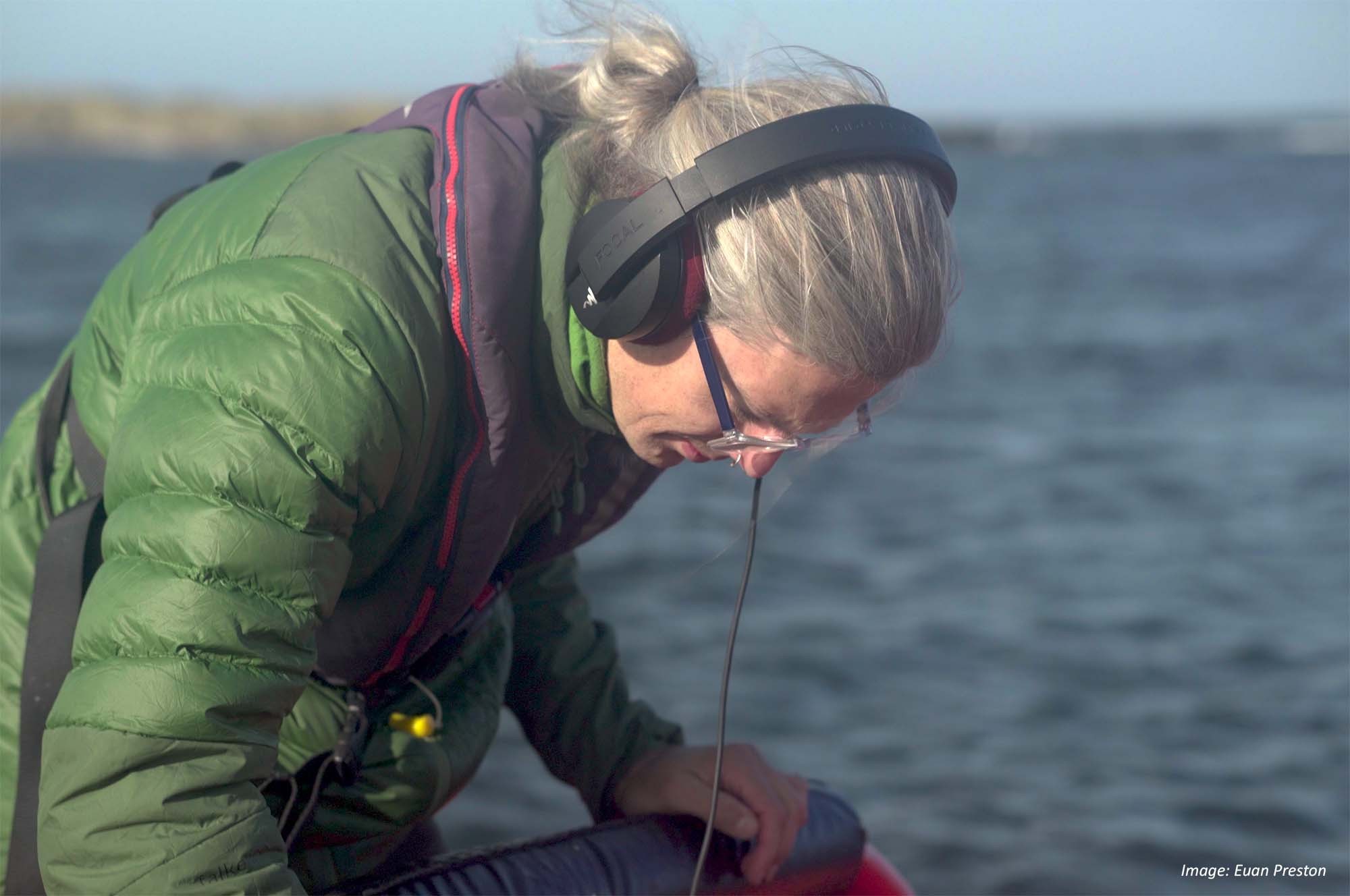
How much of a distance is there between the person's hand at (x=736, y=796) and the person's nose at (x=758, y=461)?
23.8 inches

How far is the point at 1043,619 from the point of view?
6625 mm

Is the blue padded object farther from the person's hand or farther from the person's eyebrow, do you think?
the person's eyebrow

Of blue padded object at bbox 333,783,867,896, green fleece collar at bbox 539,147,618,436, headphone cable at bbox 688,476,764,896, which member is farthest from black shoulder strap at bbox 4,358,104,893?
headphone cable at bbox 688,476,764,896

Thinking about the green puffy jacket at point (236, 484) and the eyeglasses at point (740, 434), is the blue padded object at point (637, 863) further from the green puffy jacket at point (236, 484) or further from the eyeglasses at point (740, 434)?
the eyeglasses at point (740, 434)

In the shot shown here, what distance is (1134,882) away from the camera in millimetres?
4477

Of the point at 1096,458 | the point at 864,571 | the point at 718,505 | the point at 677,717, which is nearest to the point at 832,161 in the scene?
the point at 677,717

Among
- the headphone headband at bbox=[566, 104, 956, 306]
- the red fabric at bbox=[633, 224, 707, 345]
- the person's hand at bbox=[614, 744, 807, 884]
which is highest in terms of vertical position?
the headphone headband at bbox=[566, 104, 956, 306]

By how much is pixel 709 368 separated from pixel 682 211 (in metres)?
0.18

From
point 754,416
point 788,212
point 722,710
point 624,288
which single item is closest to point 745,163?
point 788,212

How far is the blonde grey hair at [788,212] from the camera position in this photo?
139 centimetres

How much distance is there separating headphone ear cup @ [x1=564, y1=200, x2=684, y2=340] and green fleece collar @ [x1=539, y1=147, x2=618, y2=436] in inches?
0.8

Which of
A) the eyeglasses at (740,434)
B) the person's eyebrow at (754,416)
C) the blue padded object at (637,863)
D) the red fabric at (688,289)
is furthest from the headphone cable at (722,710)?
the red fabric at (688,289)

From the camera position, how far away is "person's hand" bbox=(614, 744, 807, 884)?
2.01m

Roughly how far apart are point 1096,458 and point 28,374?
30.1 feet
